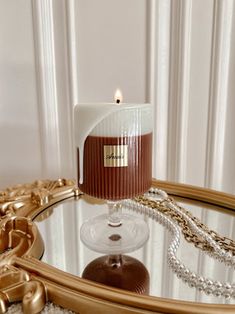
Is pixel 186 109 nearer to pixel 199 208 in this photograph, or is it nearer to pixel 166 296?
pixel 199 208

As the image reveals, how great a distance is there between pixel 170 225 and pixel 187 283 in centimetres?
10

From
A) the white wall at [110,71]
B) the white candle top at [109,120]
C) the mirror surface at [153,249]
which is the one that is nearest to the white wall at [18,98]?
the white wall at [110,71]

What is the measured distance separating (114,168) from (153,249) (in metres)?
0.10

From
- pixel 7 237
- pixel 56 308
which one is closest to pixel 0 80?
pixel 7 237

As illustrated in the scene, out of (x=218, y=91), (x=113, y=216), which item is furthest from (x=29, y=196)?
(x=218, y=91)

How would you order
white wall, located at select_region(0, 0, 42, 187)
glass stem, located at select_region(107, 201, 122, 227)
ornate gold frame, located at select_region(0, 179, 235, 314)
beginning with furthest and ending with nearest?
white wall, located at select_region(0, 0, 42, 187) → glass stem, located at select_region(107, 201, 122, 227) → ornate gold frame, located at select_region(0, 179, 235, 314)

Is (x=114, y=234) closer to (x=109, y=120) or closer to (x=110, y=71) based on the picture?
(x=109, y=120)

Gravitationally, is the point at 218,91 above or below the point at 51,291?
above

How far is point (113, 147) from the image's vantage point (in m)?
0.27

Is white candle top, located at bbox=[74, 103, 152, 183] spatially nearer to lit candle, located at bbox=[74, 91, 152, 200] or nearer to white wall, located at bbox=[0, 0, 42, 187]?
lit candle, located at bbox=[74, 91, 152, 200]

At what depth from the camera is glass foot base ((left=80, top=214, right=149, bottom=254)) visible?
296 millimetres

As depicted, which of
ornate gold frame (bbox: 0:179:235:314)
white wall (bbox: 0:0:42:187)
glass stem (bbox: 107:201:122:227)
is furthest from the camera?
white wall (bbox: 0:0:42:187)

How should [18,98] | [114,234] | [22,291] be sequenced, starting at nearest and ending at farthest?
[22,291] < [114,234] < [18,98]

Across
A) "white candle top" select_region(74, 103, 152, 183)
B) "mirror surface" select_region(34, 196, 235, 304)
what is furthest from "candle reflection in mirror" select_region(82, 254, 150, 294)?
"white candle top" select_region(74, 103, 152, 183)
